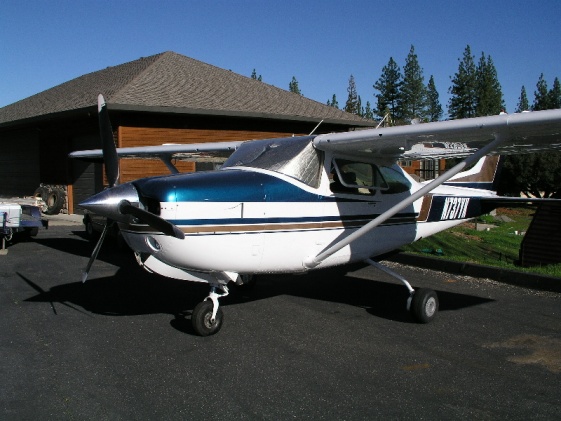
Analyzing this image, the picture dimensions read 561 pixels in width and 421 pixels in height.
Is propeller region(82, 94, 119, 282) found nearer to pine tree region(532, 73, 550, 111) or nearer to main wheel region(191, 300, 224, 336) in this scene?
main wheel region(191, 300, 224, 336)

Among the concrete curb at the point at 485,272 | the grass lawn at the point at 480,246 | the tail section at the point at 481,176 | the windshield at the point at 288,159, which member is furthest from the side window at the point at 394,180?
the grass lawn at the point at 480,246

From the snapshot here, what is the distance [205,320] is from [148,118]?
1203 cm

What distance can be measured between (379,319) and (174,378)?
8.84 feet

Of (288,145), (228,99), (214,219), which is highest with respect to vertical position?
(228,99)

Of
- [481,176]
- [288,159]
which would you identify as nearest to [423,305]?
[288,159]

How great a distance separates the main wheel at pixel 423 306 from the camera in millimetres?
5941

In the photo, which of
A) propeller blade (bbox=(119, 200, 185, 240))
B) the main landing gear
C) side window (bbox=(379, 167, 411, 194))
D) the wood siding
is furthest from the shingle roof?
the main landing gear

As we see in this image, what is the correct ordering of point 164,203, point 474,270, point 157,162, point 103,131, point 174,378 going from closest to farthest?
point 174,378, point 164,203, point 103,131, point 474,270, point 157,162

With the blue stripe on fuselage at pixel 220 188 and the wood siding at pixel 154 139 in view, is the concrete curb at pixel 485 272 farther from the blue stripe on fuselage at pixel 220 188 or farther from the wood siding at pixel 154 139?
the wood siding at pixel 154 139

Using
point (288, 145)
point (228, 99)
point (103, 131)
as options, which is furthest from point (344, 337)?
point (228, 99)

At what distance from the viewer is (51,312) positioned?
638 centimetres

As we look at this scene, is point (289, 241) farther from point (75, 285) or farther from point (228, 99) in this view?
point (228, 99)

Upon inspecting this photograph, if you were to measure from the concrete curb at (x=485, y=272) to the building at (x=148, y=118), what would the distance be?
919cm

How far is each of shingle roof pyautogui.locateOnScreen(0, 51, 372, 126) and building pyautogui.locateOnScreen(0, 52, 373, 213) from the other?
30mm
